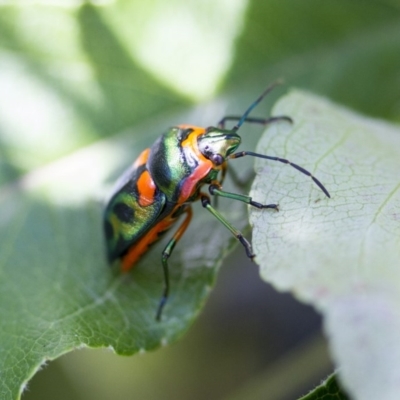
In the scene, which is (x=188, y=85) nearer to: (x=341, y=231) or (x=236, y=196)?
(x=236, y=196)

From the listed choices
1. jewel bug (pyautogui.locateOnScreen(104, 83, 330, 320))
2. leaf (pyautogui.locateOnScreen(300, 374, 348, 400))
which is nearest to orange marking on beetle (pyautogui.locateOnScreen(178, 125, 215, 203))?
jewel bug (pyautogui.locateOnScreen(104, 83, 330, 320))

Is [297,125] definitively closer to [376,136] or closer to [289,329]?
[376,136]

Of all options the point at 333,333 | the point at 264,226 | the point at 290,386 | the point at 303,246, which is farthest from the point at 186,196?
the point at 290,386

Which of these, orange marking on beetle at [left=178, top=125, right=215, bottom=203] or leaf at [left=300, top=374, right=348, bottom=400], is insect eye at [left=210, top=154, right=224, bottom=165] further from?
leaf at [left=300, top=374, right=348, bottom=400]

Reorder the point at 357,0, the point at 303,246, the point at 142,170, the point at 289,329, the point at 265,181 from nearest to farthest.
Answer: the point at 303,246
the point at 265,181
the point at 142,170
the point at 357,0
the point at 289,329

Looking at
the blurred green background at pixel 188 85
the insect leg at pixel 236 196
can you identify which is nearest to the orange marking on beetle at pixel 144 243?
the insect leg at pixel 236 196

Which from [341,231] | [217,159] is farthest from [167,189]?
[341,231]
